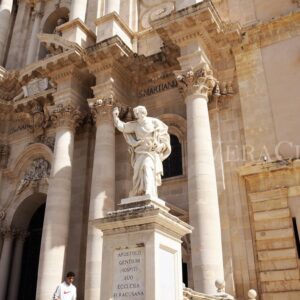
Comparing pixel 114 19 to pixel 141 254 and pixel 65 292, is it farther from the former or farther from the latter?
pixel 141 254

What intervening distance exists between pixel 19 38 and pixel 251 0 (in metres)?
13.3

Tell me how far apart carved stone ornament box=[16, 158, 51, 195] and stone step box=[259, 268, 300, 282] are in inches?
390

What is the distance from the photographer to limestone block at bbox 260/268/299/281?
11.5 m

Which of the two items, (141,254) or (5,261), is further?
(5,261)

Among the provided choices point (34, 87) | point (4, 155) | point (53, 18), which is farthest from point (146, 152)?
point (53, 18)

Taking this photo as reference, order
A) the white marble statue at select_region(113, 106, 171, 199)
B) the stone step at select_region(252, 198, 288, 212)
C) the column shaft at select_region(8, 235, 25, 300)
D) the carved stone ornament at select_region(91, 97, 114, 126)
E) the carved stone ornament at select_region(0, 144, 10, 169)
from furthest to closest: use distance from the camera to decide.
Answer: the carved stone ornament at select_region(0, 144, 10, 169)
the column shaft at select_region(8, 235, 25, 300)
the carved stone ornament at select_region(91, 97, 114, 126)
the stone step at select_region(252, 198, 288, 212)
the white marble statue at select_region(113, 106, 171, 199)

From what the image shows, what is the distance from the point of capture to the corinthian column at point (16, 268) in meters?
17.0

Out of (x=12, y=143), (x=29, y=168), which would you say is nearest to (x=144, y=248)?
(x=29, y=168)

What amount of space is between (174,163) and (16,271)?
27.0ft

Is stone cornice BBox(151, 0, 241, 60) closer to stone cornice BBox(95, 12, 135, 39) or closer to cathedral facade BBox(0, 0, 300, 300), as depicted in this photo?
cathedral facade BBox(0, 0, 300, 300)

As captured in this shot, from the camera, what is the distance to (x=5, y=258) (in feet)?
56.9

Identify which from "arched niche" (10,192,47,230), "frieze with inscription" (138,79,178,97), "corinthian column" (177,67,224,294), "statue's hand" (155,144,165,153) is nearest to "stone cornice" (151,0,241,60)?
"corinthian column" (177,67,224,294)

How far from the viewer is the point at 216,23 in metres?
14.6

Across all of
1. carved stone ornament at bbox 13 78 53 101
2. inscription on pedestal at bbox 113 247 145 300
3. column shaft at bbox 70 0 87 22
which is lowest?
inscription on pedestal at bbox 113 247 145 300
